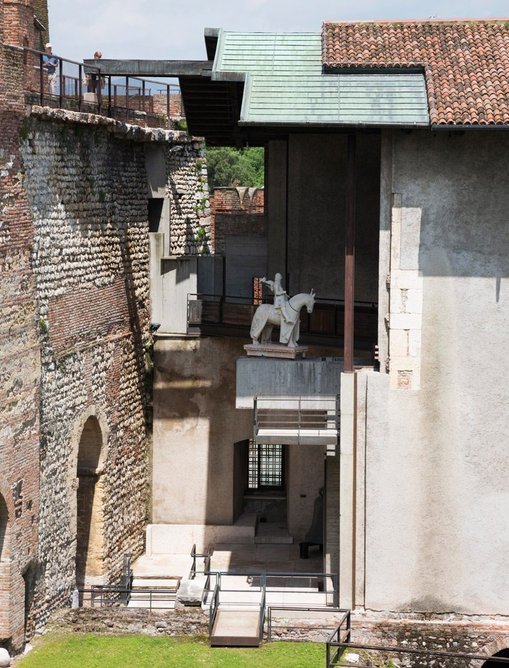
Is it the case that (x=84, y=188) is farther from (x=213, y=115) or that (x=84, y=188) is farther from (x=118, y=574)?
(x=118, y=574)

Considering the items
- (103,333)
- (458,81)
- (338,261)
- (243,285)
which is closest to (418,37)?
(458,81)

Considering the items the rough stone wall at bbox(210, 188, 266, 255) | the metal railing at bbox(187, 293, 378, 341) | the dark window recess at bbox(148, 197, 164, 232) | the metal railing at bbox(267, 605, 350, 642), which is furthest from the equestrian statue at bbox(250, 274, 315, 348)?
the rough stone wall at bbox(210, 188, 266, 255)

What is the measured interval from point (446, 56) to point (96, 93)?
25.3ft

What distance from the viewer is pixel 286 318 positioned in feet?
84.5

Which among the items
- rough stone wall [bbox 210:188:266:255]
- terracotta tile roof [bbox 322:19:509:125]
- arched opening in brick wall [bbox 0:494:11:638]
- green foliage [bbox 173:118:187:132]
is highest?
terracotta tile roof [bbox 322:19:509:125]

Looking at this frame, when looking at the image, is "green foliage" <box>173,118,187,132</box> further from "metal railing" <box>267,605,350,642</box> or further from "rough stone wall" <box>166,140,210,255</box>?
"metal railing" <box>267,605,350,642</box>

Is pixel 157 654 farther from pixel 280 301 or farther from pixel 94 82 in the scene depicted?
pixel 94 82

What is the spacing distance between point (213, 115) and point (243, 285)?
5.41m

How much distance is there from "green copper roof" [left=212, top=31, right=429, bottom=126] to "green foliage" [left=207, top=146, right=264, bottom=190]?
54.1 meters

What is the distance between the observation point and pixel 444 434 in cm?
2378

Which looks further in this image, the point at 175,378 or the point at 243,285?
the point at 243,285

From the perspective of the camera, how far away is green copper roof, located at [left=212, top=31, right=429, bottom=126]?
76.1ft

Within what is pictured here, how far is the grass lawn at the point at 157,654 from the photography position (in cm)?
2220

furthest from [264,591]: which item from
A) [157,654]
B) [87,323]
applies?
[87,323]
